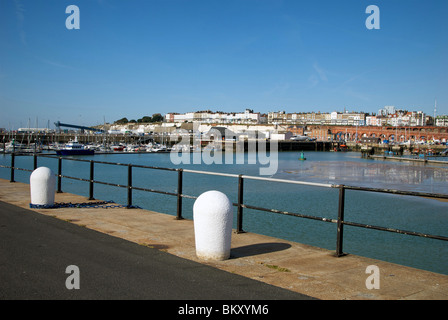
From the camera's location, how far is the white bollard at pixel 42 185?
1070 centimetres

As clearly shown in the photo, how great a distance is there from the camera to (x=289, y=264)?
654 centimetres

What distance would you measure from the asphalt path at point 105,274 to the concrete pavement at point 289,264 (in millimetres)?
339

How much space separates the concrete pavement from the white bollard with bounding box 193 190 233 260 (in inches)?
6.4

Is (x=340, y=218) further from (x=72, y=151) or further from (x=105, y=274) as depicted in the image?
(x=72, y=151)

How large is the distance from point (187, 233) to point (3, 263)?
346 cm

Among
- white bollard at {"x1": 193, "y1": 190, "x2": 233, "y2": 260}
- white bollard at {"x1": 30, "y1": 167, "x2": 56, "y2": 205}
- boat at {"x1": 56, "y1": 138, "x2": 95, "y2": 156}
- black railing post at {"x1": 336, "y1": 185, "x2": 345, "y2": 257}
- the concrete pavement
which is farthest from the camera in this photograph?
boat at {"x1": 56, "y1": 138, "x2": 95, "y2": 156}

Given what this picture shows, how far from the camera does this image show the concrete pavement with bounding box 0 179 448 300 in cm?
534

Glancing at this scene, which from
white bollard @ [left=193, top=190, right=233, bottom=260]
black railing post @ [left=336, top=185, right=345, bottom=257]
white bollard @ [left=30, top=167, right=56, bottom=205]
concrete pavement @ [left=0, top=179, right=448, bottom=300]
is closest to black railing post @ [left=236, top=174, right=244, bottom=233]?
concrete pavement @ [left=0, top=179, right=448, bottom=300]

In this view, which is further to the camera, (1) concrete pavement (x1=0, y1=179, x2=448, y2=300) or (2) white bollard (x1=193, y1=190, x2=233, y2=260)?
(2) white bollard (x1=193, y1=190, x2=233, y2=260)

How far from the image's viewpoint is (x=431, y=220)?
2127cm

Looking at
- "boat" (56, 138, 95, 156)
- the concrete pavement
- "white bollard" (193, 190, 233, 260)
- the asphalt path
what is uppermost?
"white bollard" (193, 190, 233, 260)

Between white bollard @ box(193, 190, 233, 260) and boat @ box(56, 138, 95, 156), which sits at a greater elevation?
white bollard @ box(193, 190, 233, 260)

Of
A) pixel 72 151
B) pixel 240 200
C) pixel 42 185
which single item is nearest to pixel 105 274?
pixel 240 200

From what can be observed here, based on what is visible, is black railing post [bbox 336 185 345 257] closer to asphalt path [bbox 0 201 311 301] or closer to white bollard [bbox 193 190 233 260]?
white bollard [bbox 193 190 233 260]
